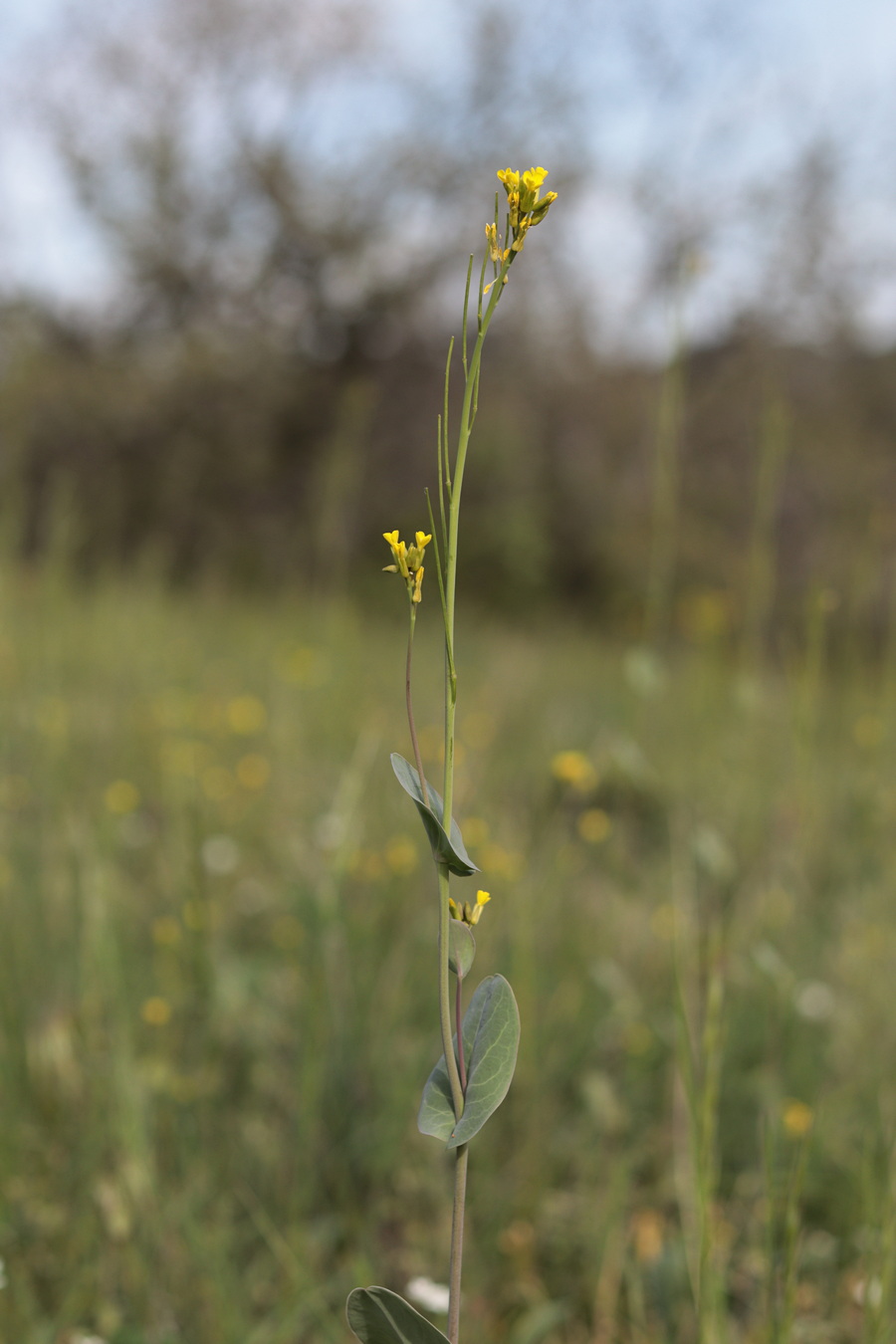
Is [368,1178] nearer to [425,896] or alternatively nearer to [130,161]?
[425,896]

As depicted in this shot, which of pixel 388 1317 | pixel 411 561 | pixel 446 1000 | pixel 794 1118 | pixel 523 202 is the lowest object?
pixel 794 1118

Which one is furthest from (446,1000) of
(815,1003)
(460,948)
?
(815,1003)

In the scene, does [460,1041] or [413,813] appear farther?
[413,813]

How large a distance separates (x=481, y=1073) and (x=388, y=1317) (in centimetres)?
8

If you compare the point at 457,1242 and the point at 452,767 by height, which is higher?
the point at 452,767

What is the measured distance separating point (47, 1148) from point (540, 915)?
2.10ft

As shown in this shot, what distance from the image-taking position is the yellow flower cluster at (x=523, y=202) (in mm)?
300

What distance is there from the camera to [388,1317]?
1.03 feet

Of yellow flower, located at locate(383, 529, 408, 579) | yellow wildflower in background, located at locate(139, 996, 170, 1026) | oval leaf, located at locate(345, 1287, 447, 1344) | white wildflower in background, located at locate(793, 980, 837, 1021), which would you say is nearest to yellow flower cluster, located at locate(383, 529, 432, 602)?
yellow flower, located at locate(383, 529, 408, 579)

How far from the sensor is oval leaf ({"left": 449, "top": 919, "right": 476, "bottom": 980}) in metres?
0.34

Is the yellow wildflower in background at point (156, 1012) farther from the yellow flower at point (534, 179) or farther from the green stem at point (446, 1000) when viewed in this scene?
the yellow flower at point (534, 179)

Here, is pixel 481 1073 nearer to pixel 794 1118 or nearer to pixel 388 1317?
pixel 388 1317

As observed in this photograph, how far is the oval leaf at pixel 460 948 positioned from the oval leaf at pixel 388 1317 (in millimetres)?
101

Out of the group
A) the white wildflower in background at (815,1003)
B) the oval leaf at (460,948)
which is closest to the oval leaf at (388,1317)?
the oval leaf at (460,948)
